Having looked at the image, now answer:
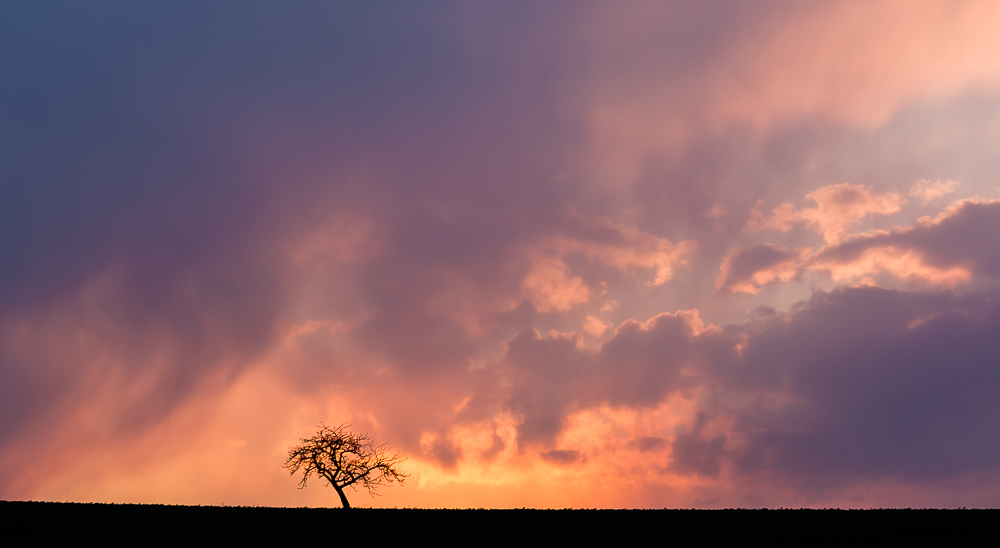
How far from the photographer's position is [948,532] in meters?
38.1

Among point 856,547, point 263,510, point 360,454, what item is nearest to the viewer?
point 856,547

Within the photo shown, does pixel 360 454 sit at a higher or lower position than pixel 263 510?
higher

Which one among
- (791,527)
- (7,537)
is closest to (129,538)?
(7,537)

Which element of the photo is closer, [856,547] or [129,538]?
[856,547]

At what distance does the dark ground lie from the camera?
37688 millimetres

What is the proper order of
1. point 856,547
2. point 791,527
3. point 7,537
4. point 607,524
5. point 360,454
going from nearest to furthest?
point 856,547, point 7,537, point 791,527, point 607,524, point 360,454

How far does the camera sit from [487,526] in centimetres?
4469

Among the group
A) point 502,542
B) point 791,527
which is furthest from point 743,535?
point 502,542

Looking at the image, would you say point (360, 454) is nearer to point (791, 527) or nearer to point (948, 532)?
point (791, 527)

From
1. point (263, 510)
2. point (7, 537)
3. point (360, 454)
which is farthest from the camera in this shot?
point (360, 454)

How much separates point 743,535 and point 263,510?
36611 mm

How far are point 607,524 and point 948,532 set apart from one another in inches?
791

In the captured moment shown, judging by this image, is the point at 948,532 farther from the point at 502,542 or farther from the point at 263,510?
the point at 263,510

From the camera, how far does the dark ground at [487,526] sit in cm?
3769
